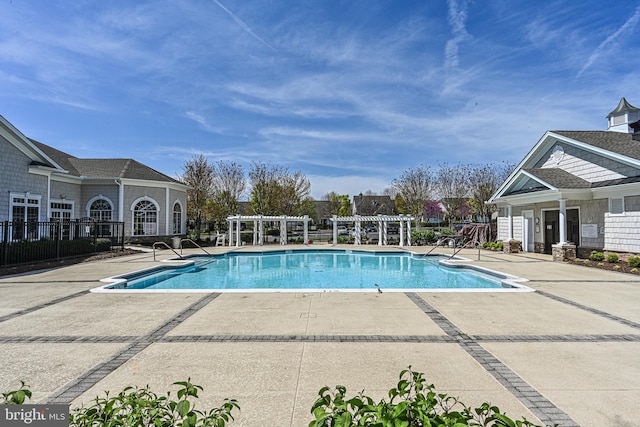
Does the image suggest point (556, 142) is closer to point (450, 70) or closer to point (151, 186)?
point (450, 70)

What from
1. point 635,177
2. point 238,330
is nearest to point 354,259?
point 635,177

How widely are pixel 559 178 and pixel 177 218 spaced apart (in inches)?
981

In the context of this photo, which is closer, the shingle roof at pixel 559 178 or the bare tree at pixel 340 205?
the shingle roof at pixel 559 178

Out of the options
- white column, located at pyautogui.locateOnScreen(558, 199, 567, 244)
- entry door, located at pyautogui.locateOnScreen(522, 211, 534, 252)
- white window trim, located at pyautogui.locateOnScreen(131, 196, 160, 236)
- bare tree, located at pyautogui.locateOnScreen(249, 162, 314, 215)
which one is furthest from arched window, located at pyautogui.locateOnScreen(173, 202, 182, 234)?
white column, located at pyautogui.locateOnScreen(558, 199, 567, 244)

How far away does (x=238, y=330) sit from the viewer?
5.43 meters

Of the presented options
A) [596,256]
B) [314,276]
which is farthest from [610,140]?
[314,276]

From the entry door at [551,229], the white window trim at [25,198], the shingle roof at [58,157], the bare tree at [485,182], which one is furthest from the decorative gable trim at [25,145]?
the bare tree at [485,182]

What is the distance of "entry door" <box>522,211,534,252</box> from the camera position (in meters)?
19.3

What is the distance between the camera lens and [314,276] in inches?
517

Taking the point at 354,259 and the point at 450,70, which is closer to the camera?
the point at 450,70

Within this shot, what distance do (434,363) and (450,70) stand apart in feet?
52.3

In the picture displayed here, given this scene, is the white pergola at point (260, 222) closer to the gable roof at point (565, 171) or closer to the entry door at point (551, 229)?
the gable roof at point (565, 171)

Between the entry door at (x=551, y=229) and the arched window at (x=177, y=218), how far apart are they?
80.8ft

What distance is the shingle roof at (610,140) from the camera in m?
14.3
